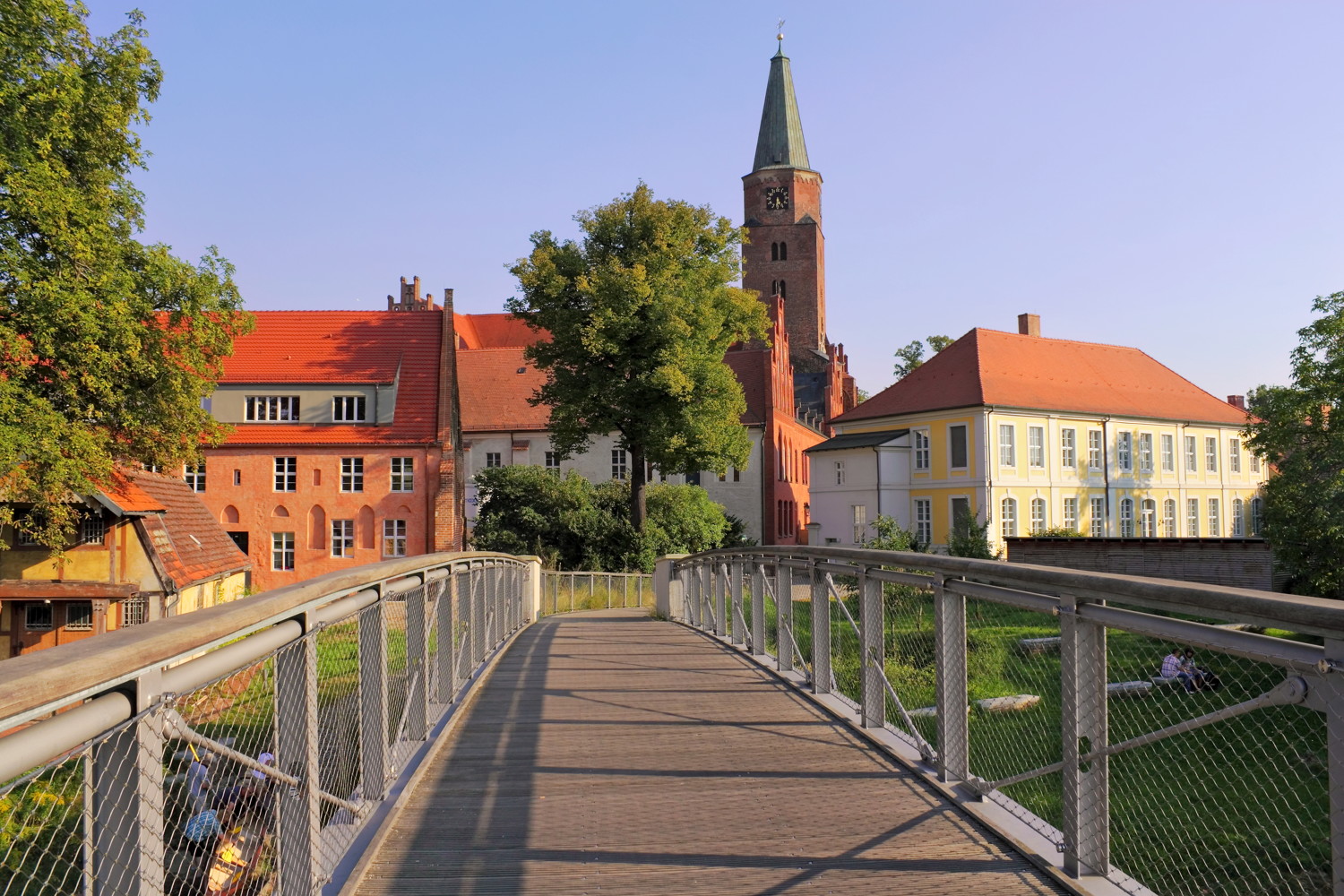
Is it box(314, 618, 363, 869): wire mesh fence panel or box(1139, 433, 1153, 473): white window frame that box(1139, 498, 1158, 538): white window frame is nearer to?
box(1139, 433, 1153, 473): white window frame

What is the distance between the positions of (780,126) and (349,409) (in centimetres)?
4613

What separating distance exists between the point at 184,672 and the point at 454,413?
45.6 m

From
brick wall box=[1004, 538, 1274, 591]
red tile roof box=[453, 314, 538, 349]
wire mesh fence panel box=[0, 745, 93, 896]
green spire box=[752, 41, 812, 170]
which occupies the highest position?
green spire box=[752, 41, 812, 170]

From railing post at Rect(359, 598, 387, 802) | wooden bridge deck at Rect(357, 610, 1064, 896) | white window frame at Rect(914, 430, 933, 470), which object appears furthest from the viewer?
white window frame at Rect(914, 430, 933, 470)

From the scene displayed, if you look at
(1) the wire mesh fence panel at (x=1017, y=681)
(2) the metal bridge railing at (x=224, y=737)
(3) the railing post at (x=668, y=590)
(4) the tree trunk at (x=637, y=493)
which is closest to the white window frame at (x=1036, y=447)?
(4) the tree trunk at (x=637, y=493)

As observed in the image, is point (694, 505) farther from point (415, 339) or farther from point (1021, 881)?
point (1021, 881)

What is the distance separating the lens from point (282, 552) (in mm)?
44938

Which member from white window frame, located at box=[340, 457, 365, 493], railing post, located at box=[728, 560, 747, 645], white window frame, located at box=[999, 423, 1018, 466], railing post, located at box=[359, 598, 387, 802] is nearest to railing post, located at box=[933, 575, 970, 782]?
railing post, located at box=[359, 598, 387, 802]

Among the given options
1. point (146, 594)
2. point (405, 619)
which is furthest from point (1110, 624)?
point (146, 594)

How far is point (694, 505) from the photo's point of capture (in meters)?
42.8

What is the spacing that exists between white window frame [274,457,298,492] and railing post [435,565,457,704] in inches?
1554

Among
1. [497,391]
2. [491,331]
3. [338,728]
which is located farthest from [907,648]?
[491,331]

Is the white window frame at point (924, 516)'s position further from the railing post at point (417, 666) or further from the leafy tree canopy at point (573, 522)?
the railing post at point (417, 666)

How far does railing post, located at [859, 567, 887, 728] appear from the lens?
6.79 metres
